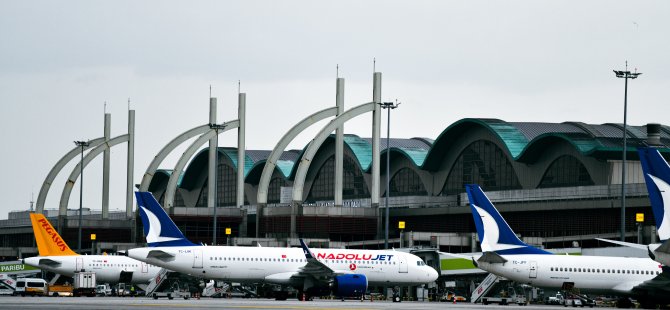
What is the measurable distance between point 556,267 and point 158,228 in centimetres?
2535

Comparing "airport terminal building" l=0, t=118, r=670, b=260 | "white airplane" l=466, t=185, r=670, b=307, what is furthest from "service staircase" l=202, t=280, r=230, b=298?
"white airplane" l=466, t=185, r=670, b=307

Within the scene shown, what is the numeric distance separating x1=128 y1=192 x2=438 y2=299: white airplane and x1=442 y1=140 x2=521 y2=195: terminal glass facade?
5432cm

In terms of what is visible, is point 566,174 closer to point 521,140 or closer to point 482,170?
point 521,140

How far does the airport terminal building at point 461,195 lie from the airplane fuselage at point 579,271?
23.5 m

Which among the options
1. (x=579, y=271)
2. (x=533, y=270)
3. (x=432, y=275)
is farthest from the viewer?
(x=432, y=275)

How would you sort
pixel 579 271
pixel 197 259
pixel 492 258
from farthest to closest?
1. pixel 197 259
2. pixel 579 271
3. pixel 492 258

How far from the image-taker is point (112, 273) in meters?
93.6

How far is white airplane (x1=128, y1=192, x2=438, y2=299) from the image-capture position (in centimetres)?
7981

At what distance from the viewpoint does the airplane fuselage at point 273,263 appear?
79812mm

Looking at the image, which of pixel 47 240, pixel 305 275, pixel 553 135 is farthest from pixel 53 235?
pixel 553 135

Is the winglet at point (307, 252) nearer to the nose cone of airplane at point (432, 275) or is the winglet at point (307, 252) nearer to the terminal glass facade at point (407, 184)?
the nose cone of airplane at point (432, 275)

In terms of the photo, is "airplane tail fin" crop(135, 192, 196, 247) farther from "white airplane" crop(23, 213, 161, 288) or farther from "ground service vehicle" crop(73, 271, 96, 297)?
"white airplane" crop(23, 213, 161, 288)

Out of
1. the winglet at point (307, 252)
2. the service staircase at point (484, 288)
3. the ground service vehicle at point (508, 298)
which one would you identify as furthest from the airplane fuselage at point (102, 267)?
the ground service vehicle at point (508, 298)

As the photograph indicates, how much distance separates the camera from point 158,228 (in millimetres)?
81375
